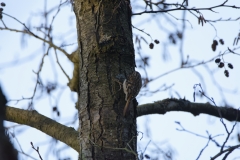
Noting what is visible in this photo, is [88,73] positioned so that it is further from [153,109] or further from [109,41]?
[153,109]

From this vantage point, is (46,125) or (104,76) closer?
(104,76)

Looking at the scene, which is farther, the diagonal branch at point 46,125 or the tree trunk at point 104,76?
the diagonal branch at point 46,125

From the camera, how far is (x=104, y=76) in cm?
300

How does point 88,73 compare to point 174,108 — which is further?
point 174,108

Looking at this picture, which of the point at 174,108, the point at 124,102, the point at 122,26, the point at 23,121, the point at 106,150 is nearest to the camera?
the point at 106,150

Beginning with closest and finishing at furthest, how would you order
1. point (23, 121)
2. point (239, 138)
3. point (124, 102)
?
1. point (239, 138)
2. point (124, 102)
3. point (23, 121)

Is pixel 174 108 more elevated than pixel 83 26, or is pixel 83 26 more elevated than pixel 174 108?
pixel 83 26

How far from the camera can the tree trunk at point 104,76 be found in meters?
2.82

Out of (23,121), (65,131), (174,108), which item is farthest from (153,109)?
(23,121)

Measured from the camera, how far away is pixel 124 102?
2.96 m

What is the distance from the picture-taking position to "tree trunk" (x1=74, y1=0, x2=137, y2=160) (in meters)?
2.82

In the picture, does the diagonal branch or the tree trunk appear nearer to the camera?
the tree trunk

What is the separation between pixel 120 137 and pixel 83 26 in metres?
0.96

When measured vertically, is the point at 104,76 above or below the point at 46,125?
above
